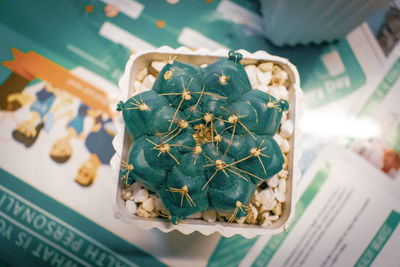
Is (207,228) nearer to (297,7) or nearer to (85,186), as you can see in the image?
(85,186)

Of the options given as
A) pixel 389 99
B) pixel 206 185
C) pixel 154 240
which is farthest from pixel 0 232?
pixel 389 99

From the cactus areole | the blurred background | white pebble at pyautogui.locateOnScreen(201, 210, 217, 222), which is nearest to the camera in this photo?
the cactus areole

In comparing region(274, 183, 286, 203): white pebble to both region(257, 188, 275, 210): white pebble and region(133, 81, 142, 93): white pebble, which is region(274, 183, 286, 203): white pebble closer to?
region(257, 188, 275, 210): white pebble

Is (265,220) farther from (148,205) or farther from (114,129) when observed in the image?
(114,129)

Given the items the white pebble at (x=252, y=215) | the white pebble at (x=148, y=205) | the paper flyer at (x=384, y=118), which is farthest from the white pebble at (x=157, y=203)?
the paper flyer at (x=384, y=118)

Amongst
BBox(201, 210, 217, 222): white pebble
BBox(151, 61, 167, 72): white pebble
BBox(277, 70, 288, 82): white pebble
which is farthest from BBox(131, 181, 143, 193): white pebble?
BBox(277, 70, 288, 82): white pebble

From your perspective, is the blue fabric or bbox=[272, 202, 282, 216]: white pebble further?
the blue fabric

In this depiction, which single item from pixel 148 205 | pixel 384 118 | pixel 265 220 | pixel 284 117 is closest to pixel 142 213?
pixel 148 205
